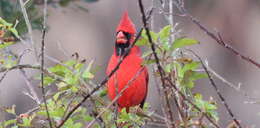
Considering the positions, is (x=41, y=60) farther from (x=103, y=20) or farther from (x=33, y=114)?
(x=103, y=20)

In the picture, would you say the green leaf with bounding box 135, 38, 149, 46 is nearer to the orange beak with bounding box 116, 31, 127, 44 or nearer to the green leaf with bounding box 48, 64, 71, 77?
the green leaf with bounding box 48, 64, 71, 77

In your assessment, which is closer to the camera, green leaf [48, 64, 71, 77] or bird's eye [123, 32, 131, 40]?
green leaf [48, 64, 71, 77]

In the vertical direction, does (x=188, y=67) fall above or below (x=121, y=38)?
below

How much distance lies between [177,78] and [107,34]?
317 inches

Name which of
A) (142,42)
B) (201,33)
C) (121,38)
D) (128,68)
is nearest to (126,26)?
(121,38)

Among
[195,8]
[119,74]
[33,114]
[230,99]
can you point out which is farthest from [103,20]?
[33,114]

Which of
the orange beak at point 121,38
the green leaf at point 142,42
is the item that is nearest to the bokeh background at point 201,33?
the orange beak at point 121,38

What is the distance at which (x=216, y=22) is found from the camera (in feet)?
31.6

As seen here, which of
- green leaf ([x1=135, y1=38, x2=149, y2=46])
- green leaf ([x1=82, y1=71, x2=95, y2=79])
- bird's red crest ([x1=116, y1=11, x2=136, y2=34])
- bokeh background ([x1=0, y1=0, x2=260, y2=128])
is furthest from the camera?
bokeh background ([x1=0, y1=0, x2=260, y2=128])

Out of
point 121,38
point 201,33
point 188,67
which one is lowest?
point 188,67

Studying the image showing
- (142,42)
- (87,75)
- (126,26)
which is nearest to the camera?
(142,42)

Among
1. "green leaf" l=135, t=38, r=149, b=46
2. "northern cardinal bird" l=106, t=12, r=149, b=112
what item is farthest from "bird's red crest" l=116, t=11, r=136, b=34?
"green leaf" l=135, t=38, r=149, b=46

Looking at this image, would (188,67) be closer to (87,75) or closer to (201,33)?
(87,75)

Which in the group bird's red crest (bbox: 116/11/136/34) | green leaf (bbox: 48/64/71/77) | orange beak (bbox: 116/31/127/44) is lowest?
green leaf (bbox: 48/64/71/77)
